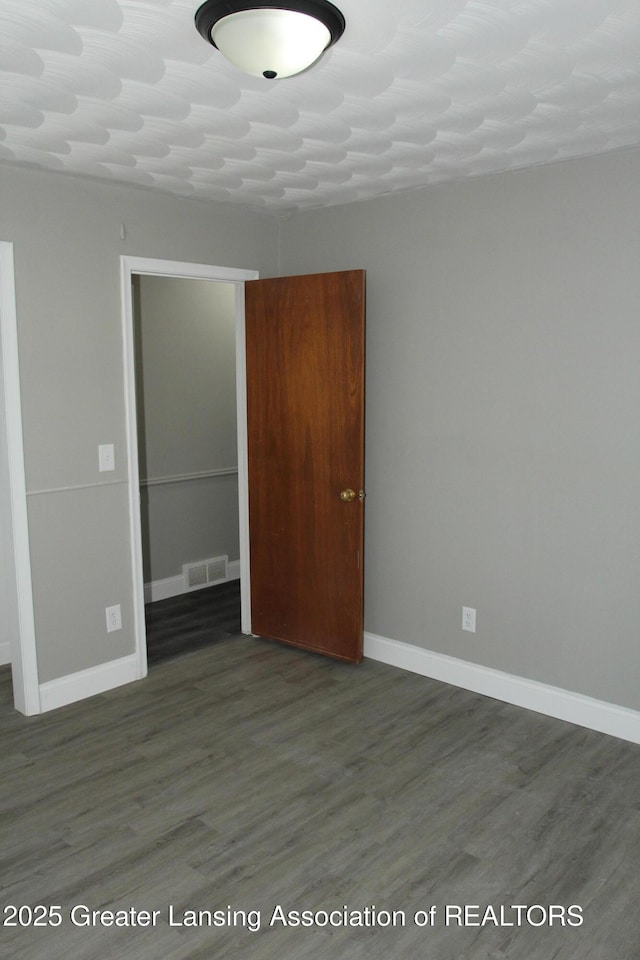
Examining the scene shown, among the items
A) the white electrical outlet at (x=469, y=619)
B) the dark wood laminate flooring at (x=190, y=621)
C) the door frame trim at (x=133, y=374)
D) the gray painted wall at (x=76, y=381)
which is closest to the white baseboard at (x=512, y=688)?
the white electrical outlet at (x=469, y=619)

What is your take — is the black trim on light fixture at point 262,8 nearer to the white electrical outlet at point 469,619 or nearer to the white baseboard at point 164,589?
the white electrical outlet at point 469,619

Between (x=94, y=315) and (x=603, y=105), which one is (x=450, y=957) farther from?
(x=94, y=315)

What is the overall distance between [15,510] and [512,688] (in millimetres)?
2410

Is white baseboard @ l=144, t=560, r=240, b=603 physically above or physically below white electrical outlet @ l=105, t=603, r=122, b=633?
below

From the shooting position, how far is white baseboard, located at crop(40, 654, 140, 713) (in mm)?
3480

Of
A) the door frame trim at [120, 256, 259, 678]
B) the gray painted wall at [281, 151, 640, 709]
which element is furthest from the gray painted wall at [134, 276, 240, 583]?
the gray painted wall at [281, 151, 640, 709]

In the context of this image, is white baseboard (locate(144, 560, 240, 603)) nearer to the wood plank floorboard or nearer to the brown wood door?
the brown wood door

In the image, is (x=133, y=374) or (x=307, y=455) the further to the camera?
(x=307, y=455)

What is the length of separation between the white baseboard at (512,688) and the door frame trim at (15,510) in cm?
175

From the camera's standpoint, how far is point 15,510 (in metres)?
3.28

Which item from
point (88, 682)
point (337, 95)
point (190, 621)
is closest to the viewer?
point (337, 95)

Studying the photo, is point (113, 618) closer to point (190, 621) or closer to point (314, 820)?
point (190, 621)

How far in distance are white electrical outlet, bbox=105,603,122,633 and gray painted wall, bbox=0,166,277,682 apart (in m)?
0.04

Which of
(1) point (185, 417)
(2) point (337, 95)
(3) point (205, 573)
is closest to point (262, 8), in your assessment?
(2) point (337, 95)
